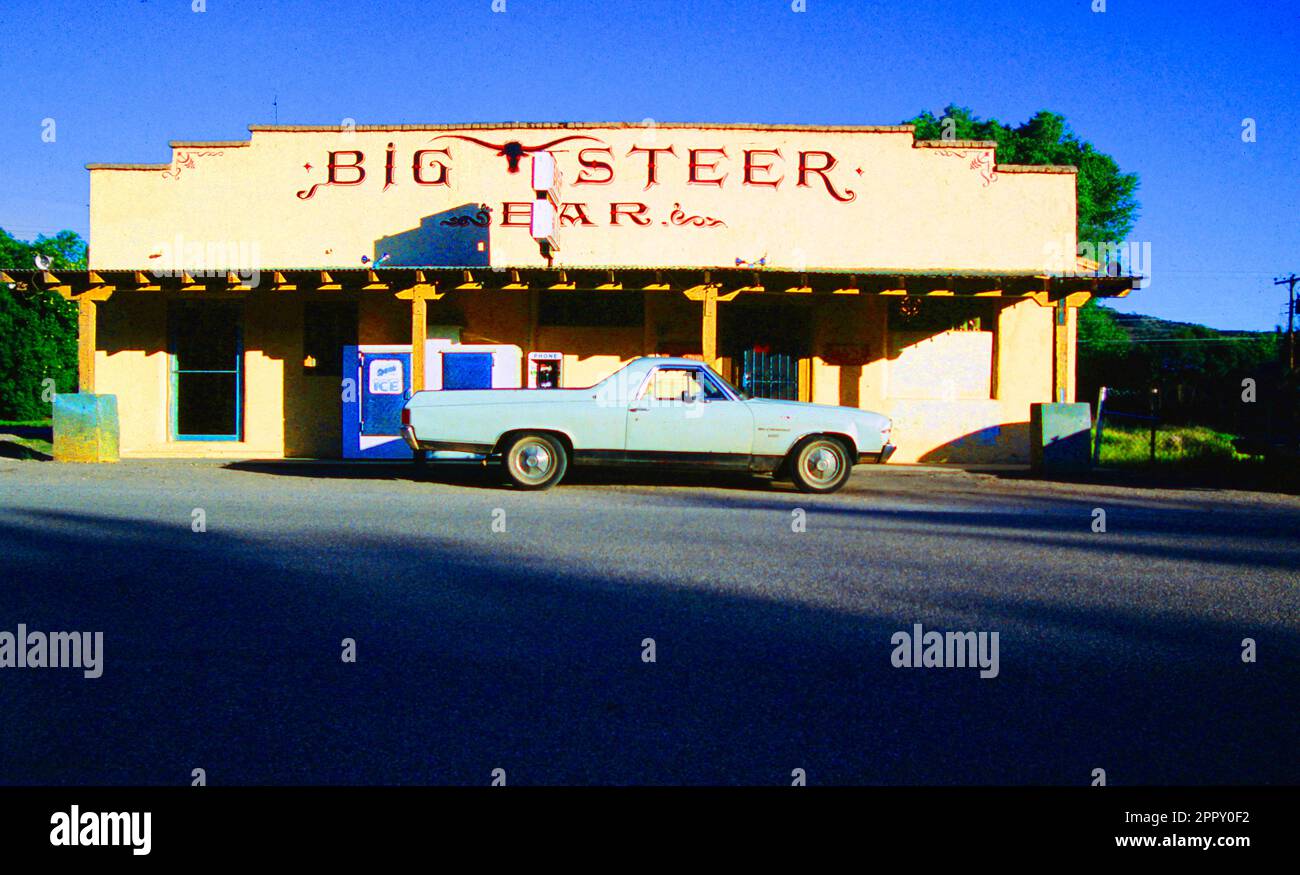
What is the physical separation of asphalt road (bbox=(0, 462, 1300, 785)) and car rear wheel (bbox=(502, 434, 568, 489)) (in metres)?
2.85

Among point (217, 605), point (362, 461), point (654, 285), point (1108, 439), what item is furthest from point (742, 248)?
point (217, 605)

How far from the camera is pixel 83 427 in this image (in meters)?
16.7

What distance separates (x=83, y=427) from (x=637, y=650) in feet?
49.5

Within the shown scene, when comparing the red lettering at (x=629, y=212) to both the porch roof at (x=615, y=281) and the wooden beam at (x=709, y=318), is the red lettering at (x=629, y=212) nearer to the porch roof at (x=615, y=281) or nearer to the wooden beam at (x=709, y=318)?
the porch roof at (x=615, y=281)

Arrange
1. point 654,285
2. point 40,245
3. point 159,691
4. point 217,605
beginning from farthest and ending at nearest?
point 40,245, point 654,285, point 217,605, point 159,691

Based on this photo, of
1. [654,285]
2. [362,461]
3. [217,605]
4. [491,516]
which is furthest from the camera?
[362,461]

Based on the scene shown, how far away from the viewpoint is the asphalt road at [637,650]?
3.51 metres

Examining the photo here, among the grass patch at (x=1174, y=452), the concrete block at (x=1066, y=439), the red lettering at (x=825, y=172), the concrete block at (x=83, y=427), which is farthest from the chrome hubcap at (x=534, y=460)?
the grass patch at (x=1174, y=452)

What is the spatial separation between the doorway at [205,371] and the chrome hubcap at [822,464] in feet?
38.7

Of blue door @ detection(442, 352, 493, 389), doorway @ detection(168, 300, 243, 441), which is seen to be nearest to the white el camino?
blue door @ detection(442, 352, 493, 389)
